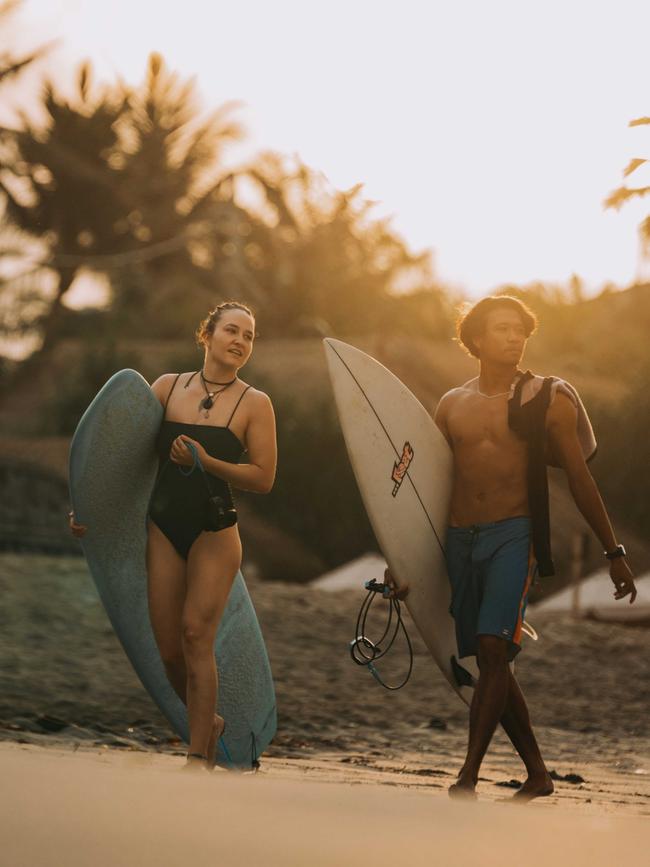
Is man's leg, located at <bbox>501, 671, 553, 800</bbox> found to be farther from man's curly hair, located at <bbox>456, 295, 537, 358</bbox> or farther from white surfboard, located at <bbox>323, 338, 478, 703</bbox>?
man's curly hair, located at <bbox>456, 295, 537, 358</bbox>

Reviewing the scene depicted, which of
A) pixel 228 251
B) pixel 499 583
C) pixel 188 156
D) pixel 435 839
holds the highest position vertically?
pixel 188 156

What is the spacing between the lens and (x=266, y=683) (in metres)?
5.50

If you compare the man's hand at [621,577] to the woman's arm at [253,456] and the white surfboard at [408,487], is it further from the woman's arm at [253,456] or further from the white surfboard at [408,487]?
the woman's arm at [253,456]

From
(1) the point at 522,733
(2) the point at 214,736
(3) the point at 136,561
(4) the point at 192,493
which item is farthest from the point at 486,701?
(3) the point at 136,561

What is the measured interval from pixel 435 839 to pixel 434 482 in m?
2.94

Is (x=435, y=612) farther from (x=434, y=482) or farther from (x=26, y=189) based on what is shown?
(x=26, y=189)

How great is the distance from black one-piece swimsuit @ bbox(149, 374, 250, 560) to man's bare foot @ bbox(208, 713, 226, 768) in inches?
23.0

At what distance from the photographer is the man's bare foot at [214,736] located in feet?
15.6

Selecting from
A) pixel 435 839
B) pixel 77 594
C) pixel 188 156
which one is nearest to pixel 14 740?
pixel 435 839

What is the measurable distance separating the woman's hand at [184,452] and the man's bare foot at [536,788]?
4.90ft

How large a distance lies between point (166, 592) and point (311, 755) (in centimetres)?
193

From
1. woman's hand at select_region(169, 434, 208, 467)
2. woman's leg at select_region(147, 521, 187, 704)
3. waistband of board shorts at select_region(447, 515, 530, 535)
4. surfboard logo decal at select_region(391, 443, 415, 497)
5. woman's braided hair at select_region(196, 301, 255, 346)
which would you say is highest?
woman's braided hair at select_region(196, 301, 255, 346)

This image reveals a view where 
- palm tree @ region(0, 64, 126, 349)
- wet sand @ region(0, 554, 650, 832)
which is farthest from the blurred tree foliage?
wet sand @ region(0, 554, 650, 832)

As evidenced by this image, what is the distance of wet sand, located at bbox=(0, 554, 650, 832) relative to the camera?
5.03m
